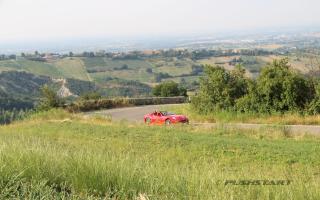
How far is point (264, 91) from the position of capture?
99.8 ft

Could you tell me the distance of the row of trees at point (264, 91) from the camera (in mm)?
29906

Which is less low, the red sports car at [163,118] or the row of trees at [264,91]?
the row of trees at [264,91]

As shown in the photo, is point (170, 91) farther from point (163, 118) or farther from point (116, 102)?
point (163, 118)

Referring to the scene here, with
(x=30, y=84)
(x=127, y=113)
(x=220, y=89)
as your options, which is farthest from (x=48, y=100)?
(x=30, y=84)

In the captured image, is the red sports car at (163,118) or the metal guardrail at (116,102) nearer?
the red sports car at (163,118)

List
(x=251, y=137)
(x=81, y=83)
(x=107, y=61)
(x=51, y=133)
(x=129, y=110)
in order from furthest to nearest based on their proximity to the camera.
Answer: (x=107, y=61)
(x=81, y=83)
(x=129, y=110)
(x=51, y=133)
(x=251, y=137)

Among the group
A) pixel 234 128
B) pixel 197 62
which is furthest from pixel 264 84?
pixel 197 62

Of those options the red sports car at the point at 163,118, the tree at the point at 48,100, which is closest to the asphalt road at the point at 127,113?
the tree at the point at 48,100

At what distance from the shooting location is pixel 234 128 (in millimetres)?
22359

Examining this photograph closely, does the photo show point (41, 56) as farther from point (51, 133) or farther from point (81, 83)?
point (51, 133)

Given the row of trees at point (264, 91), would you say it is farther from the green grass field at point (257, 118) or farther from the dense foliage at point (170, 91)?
the dense foliage at point (170, 91)

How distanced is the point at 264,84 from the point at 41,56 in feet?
483

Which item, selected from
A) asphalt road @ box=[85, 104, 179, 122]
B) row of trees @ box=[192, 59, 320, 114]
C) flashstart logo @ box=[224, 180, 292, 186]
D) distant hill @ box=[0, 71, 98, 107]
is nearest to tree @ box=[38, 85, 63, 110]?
asphalt road @ box=[85, 104, 179, 122]

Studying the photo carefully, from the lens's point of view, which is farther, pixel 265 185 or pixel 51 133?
pixel 51 133
